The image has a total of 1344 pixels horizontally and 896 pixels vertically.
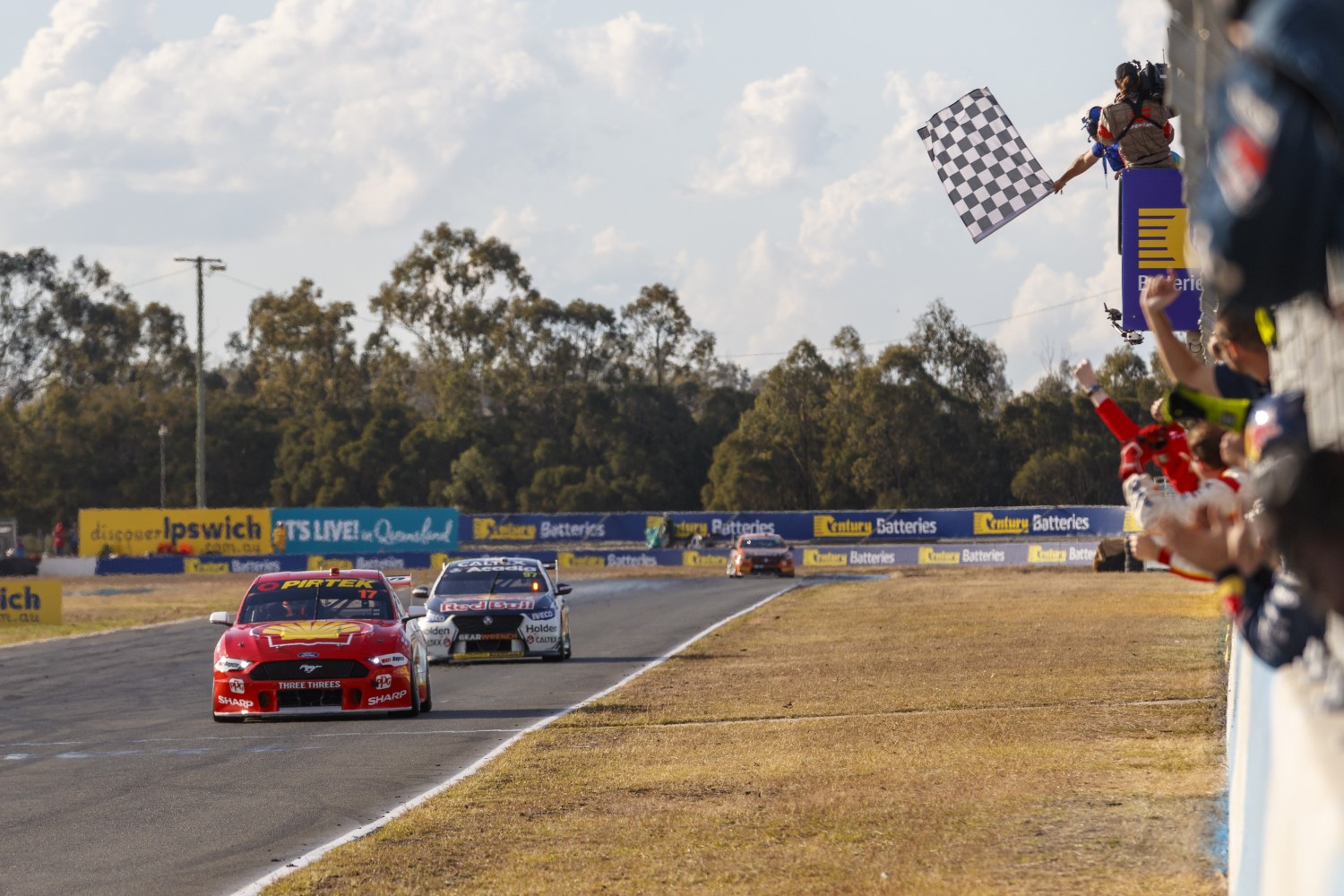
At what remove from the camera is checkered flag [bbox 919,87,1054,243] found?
12978 mm

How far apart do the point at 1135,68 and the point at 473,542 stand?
174ft

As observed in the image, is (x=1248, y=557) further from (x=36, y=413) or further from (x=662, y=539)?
(x=36, y=413)

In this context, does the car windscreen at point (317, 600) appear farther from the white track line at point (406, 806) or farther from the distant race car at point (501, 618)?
the distant race car at point (501, 618)

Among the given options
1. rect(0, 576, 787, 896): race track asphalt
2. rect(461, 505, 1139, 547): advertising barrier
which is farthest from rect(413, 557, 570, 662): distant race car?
rect(461, 505, 1139, 547): advertising barrier

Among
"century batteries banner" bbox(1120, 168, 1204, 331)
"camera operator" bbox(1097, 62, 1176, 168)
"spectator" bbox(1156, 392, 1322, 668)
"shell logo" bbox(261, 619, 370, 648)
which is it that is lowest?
"shell logo" bbox(261, 619, 370, 648)

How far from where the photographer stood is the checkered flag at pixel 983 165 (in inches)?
511

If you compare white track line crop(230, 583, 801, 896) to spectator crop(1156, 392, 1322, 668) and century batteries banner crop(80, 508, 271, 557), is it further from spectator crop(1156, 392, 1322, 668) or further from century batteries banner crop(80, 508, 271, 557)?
century batteries banner crop(80, 508, 271, 557)

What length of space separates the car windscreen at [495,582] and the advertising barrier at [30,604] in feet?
49.8

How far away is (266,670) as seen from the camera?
622 inches

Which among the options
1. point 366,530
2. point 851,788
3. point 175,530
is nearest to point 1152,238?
point 851,788

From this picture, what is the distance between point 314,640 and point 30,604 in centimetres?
2218

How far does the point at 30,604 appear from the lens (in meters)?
35.6

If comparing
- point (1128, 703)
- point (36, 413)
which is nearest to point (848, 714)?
point (1128, 703)

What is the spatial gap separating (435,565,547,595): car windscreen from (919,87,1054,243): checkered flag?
11.4 metres
